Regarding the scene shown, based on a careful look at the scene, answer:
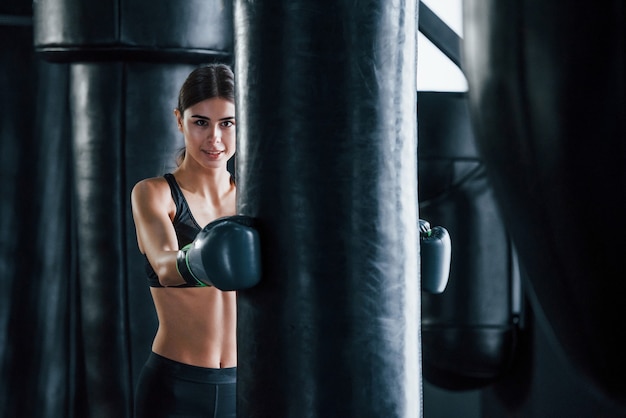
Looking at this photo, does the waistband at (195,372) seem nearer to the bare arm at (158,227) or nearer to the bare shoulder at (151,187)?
the bare arm at (158,227)

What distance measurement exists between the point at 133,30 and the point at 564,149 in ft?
7.00

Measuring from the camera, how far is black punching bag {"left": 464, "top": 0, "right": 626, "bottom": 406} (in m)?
0.66

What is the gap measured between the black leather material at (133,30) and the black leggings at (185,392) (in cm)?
114

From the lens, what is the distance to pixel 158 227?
180 centimetres

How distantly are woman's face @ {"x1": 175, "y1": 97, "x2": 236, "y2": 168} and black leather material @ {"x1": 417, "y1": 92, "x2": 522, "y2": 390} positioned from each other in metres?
1.22

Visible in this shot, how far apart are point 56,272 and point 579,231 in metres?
2.48

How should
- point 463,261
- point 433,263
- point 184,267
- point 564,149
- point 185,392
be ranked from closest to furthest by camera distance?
1. point 564,149
2. point 184,267
3. point 433,263
4. point 185,392
5. point 463,261

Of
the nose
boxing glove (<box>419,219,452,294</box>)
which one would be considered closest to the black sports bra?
the nose

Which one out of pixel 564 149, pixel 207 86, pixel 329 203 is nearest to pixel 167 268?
pixel 207 86

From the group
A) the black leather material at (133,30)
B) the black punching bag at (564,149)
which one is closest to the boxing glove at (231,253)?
the black punching bag at (564,149)

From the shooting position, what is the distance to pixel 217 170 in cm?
195

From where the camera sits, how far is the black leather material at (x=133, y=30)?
2629 millimetres

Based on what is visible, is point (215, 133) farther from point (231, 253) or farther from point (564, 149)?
point (564, 149)

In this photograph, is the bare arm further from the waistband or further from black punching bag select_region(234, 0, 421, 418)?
black punching bag select_region(234, 0, 421, 418)
